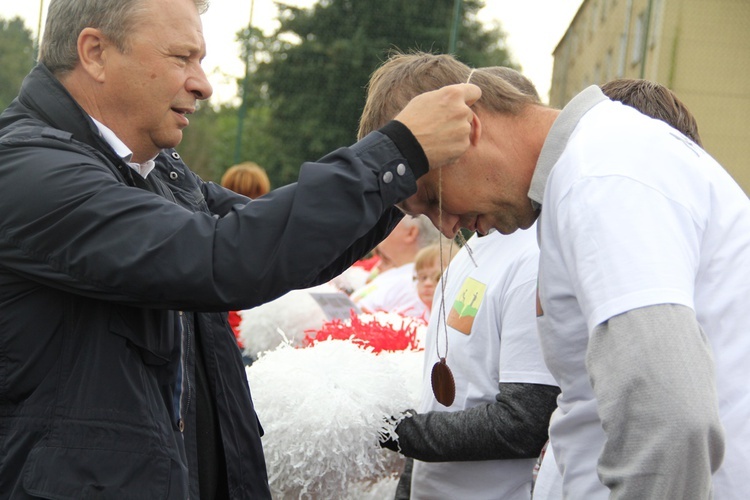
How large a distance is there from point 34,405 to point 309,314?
2.45m

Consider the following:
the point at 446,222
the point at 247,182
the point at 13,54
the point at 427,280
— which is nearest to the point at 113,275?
the point at 446,222

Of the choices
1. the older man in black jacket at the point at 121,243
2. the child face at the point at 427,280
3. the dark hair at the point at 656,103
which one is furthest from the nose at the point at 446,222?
the child face at the point at 427,280

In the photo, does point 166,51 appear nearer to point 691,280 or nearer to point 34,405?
point 34,405

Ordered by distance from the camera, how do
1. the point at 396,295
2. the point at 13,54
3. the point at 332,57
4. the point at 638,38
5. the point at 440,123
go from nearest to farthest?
the point at 440,123 → the point at 396,295 → the point at 13,54 → the point at 638,38 → the point at 332,57

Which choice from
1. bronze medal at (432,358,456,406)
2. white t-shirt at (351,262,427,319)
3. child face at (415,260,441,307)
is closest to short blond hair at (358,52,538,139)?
bronze medal at (432,358,456,406)

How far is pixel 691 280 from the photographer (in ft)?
4.22

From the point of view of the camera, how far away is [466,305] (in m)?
2.53

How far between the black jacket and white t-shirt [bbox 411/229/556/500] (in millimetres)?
870

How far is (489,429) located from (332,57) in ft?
26.6

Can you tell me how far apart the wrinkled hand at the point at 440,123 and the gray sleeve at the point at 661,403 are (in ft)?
1.68

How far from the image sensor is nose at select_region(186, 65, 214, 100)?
185 cm

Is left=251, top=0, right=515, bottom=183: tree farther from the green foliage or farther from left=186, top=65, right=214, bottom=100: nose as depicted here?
left=186, top=65, right=214, bottom=100: nose

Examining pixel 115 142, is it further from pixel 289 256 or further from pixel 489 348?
pixel 489 348

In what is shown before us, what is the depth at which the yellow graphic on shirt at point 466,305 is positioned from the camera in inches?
97.7
